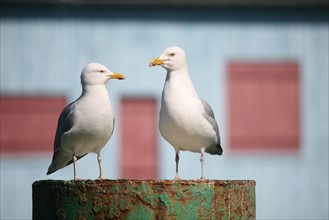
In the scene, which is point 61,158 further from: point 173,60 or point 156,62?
point 173,60

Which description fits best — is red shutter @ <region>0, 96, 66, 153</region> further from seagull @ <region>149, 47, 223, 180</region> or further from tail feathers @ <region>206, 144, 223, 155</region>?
seagull @ <region>149, 47, 223, 180</region>

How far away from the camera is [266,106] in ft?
60.7

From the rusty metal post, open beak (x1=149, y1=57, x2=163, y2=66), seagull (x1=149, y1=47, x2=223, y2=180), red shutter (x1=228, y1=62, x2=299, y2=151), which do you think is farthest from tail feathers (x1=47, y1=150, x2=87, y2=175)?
red shutter (x1=228, y1=62, x2=299, y2=151)

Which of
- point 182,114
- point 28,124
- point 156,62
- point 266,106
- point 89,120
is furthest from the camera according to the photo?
point 266,106

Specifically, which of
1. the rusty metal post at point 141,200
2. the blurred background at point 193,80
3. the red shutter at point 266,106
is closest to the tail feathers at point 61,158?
the rusty metal post at point 141,200

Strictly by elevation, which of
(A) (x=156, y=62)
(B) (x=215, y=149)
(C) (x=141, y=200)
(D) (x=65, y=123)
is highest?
(A) (x=156, y=62)

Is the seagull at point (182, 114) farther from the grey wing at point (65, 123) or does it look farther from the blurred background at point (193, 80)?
the blurred background at point (193, 80)

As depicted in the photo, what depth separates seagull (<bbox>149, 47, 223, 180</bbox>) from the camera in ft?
22.8

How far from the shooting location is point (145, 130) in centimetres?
1819

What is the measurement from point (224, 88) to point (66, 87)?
3274 mm

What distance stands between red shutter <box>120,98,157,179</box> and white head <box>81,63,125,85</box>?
1097 cm

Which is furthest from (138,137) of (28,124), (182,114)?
(182,114)

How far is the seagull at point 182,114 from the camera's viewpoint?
695cm

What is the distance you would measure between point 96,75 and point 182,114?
78cm
